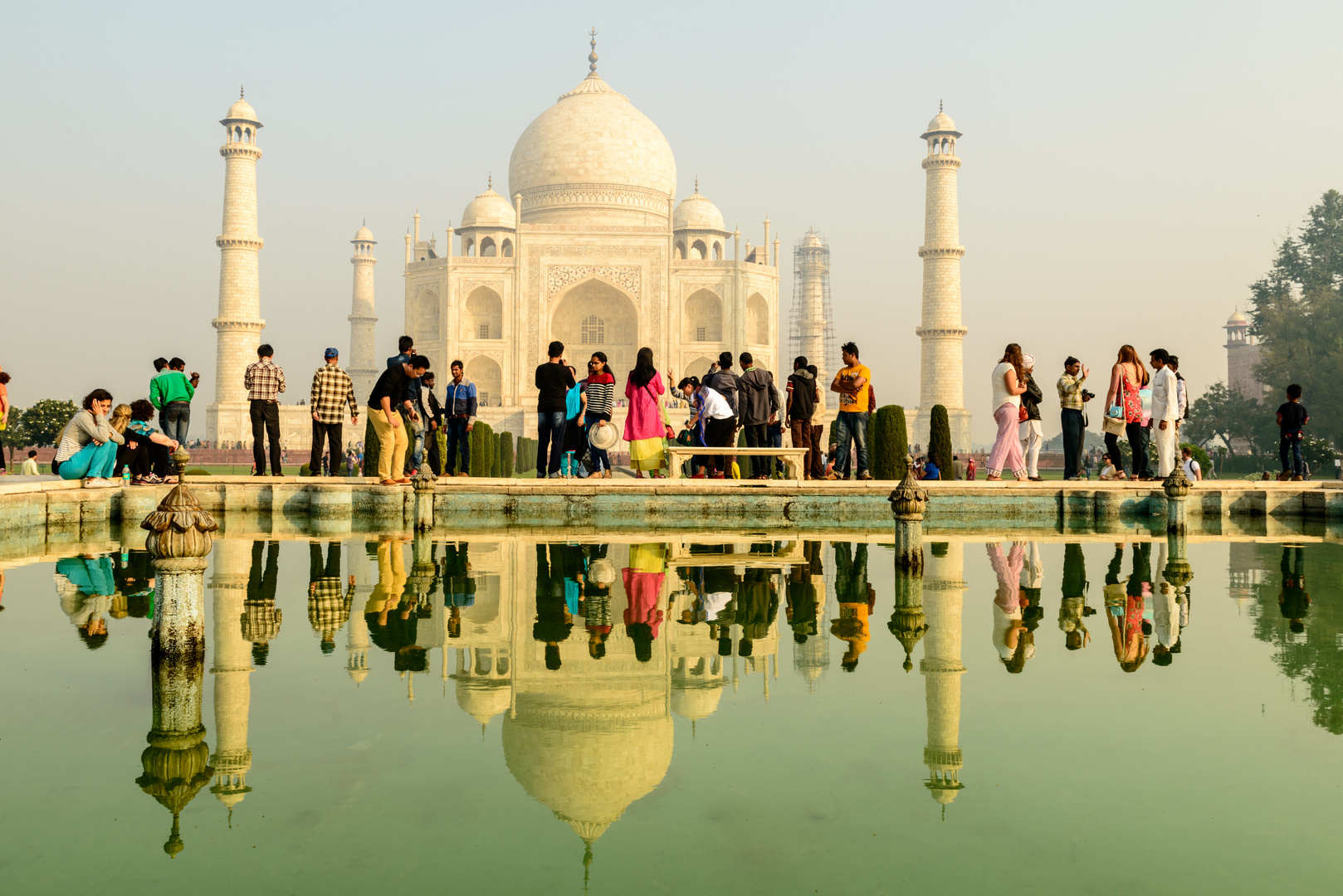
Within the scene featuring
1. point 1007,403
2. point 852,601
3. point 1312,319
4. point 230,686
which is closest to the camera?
point 230,686

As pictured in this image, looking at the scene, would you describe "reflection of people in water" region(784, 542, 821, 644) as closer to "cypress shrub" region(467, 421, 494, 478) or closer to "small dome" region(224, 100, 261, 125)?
"cypress shrub" region(467, 421, 494, 478)

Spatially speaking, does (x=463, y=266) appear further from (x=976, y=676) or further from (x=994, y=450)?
(x=976, y=676)

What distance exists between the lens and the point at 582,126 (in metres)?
40.1

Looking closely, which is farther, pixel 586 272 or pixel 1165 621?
pixel 586 272

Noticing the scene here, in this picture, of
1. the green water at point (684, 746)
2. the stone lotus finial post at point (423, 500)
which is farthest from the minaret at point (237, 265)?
the green water at point (684, 746)

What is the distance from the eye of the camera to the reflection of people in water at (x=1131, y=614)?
12.7 ft

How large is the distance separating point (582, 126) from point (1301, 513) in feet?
111

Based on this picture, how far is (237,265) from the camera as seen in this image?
34.0 metres

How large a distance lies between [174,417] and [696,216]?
33471mm

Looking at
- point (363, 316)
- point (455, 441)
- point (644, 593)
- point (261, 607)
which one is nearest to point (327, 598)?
point (261, 607)

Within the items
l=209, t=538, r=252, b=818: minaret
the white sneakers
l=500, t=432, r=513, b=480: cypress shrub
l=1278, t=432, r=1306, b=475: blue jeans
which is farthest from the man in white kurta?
l=500, t=432, r=513, b=480: cypress shrub

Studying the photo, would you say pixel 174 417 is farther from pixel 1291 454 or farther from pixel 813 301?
pixel 813 301

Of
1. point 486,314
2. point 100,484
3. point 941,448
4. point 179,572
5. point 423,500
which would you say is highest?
point 486,314

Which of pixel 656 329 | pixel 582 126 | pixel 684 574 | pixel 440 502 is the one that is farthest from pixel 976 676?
pixel 582 126
